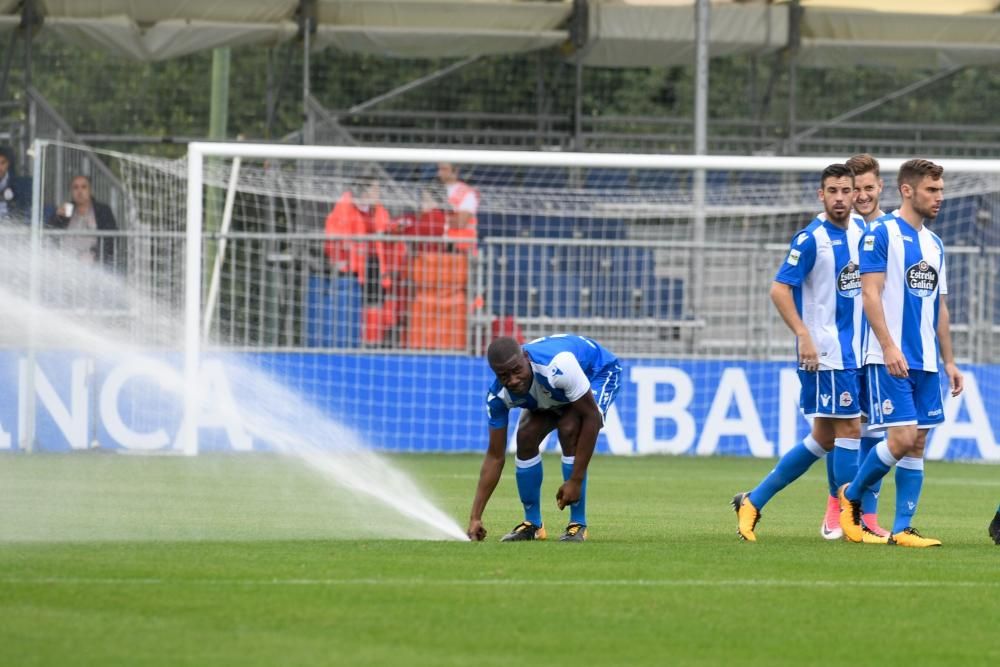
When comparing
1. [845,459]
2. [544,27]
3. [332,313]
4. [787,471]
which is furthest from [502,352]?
[544,27]

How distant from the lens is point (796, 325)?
10.1 metres

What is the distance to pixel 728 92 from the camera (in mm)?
29516

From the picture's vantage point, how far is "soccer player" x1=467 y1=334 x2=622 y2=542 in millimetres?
9141

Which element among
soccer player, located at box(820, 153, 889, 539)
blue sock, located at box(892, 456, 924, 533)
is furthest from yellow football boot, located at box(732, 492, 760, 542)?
blue sock, located at box(892, 456, 924, 533)

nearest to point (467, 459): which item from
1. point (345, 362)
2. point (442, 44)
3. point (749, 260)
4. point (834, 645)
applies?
point (345, 362)

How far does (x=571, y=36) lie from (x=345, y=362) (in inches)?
289

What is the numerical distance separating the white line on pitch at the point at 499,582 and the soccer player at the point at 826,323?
2166 millimetres

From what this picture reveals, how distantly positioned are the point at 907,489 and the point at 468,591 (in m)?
3.64

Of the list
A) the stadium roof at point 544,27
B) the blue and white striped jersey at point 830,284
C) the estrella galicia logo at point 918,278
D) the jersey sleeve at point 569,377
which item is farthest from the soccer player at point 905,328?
the stadium roof at point 544,27

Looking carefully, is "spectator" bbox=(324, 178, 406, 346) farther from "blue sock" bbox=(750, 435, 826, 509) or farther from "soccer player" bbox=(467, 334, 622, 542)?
"blue sock" bbox=(750, 435, 826, 509)

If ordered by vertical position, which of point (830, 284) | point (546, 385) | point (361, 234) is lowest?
point (546, 385)

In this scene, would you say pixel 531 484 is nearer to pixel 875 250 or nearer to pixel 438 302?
pixel 875 250

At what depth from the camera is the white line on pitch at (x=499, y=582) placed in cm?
764

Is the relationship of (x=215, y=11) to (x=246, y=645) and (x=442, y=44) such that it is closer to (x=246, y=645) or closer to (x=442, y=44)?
(x=442, y=44)
